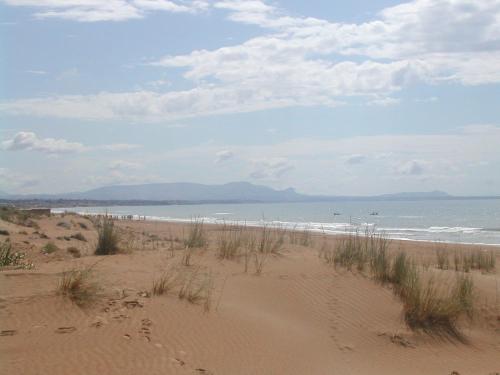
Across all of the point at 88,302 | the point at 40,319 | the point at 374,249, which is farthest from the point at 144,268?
the point at 374,249

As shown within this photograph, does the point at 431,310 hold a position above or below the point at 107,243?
below

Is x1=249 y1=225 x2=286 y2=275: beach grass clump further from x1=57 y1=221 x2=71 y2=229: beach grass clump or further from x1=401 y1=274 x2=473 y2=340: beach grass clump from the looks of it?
x1=57 y1=221 x2=71 y2=229: beach grass clump

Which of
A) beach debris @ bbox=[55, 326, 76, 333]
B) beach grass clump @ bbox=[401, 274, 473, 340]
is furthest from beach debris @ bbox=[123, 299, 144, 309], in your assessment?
beach grass clump @ bbox=[401, 274, 473, 340]

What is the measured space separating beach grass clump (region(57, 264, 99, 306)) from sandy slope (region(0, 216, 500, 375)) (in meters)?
0.12

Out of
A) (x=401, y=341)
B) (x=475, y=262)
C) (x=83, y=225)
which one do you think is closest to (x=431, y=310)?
(x=401, y=341)

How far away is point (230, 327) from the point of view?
8227 millimetres

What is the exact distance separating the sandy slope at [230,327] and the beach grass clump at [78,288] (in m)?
0.12

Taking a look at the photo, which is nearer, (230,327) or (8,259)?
(230,327)

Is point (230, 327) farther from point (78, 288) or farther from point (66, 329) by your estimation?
point (66, 329)

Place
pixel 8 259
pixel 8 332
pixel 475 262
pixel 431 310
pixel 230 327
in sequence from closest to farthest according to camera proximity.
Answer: pixel 8 332 < pixel 230 327 < pixel 431 310 < pixel 8 259 < pixel 475 262

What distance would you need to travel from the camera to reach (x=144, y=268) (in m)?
10.4

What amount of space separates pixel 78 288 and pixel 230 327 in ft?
7.24

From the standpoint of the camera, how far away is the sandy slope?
664 cm

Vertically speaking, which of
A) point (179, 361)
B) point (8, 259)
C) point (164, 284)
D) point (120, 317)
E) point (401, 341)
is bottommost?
point (401, 341)
